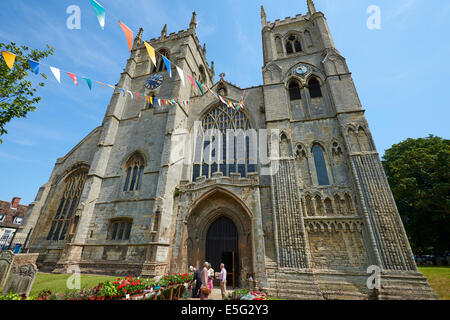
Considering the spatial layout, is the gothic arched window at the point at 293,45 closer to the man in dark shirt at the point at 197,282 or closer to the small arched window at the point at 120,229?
the man in dark shirt at the point at 197,282

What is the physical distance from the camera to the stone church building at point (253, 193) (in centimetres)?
991

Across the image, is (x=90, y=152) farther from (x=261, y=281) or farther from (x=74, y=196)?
Result: (x=261, y=281)

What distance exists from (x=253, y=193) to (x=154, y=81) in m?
16.4

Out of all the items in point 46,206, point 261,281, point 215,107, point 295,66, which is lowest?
point 261,281

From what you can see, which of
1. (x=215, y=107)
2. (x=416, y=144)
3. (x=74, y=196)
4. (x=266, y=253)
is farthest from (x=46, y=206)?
(x=416, y=144)

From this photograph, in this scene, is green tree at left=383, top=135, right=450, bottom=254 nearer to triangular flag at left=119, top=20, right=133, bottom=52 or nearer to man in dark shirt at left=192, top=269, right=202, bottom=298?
man in dark shirt at left=192, top=269, right=202, bottom=298

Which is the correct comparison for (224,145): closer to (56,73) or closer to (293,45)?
(56,73)

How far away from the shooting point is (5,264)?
28.4 ft

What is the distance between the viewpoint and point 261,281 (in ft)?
31.8

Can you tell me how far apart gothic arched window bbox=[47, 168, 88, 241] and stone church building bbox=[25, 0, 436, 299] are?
98 millimetres

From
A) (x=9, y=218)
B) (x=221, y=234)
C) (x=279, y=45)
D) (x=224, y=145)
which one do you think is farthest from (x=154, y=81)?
(x=9, y=218)

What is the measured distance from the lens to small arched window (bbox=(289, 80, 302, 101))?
50.9 ft
